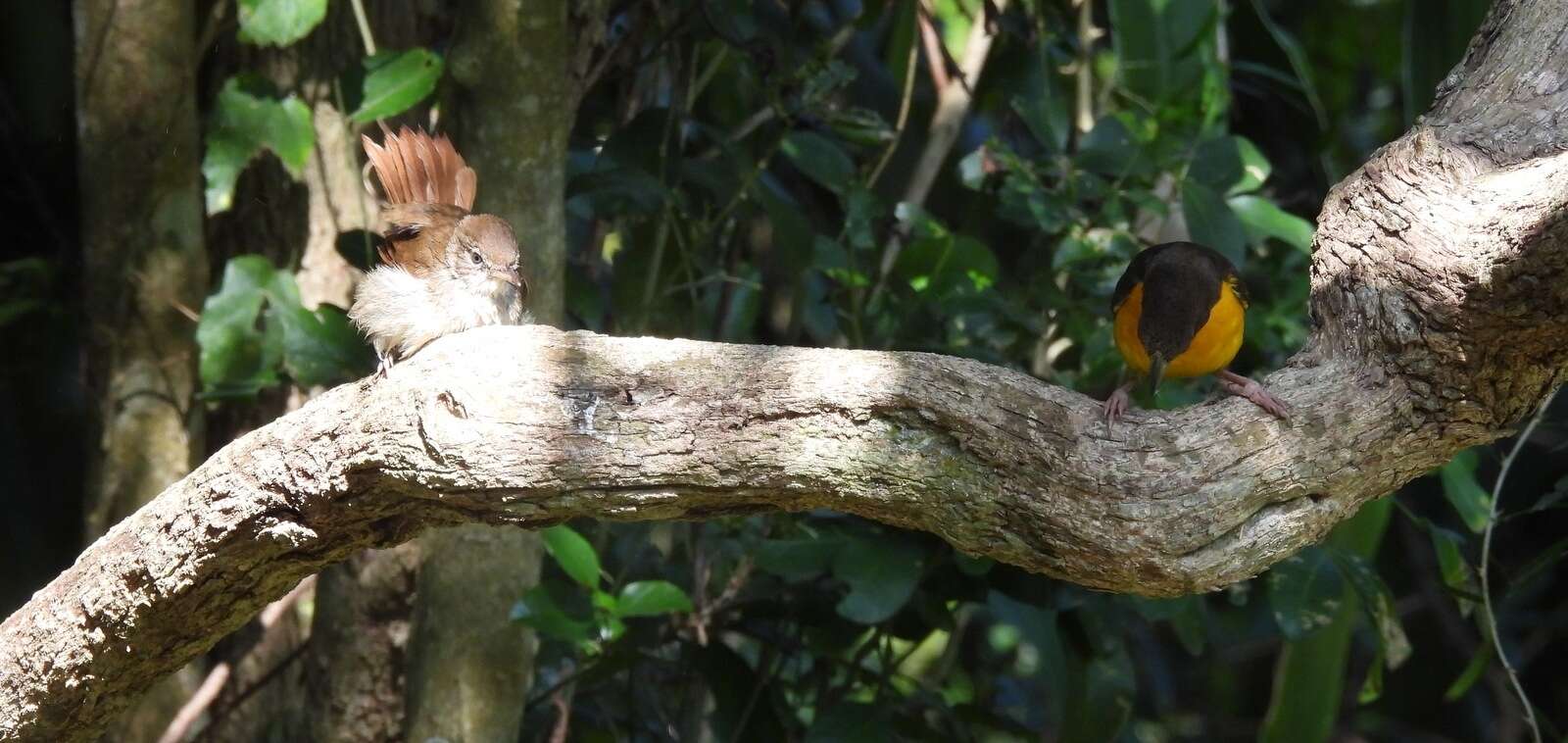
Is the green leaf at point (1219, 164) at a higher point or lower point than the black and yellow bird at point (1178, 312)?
higher

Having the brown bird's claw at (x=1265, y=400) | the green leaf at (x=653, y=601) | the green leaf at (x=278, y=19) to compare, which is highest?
the green leaf at (x=278, y=19)

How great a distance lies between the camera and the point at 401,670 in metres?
3.60

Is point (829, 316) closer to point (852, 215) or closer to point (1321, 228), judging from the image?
point (852, 215)

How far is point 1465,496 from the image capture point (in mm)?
3760

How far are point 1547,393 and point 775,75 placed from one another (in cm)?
211

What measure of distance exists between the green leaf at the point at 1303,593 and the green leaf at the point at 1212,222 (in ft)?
2.61

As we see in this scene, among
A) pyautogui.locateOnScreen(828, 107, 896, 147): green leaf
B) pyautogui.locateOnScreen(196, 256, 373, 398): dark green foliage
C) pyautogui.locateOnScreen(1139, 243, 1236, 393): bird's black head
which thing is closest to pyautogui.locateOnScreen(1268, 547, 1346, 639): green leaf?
pyautogui.locateOnScreen(1139, 243, 1236, 393): bird's black head

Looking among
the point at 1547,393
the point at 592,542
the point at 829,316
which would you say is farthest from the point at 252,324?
the point at 1547,393

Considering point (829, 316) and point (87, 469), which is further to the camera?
point (829, 316)

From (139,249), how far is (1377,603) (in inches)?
128

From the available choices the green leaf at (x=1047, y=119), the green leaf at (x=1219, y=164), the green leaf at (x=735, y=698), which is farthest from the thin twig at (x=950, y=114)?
the green leaf at (x=735, y=698)

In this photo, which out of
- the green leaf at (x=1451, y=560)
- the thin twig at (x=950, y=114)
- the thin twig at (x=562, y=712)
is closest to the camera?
the green leaf at (x=1451, y=560)

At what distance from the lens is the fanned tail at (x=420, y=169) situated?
10.8 ft

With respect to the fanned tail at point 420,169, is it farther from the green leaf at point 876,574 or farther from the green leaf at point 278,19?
the green leaf at point 876,574
